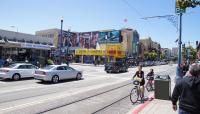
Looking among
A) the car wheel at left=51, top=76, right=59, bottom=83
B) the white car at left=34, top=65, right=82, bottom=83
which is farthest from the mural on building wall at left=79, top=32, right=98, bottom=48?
the car wheel at left=51, top=76, right=59, bottom=83

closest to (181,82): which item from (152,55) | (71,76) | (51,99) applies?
(51,99)

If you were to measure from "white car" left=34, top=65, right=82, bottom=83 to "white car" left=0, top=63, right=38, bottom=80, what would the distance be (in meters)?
1.74

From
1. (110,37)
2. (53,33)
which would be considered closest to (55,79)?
(110,37)

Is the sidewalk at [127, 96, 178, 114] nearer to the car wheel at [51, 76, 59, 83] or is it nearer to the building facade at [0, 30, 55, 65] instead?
the car wheel at [51, 76, 59, 83]

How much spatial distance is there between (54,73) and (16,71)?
10.2 feet

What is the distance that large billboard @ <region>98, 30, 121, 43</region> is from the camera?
85.4 metres

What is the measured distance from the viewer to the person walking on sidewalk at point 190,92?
505 centimetres

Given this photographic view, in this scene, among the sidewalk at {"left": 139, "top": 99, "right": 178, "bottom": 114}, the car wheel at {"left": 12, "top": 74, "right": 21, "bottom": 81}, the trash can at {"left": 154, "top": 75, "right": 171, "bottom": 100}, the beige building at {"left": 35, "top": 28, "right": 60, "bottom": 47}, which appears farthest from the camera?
the beige building at {"left": 35, "top": 28, "right": 60, "bottom": 47}

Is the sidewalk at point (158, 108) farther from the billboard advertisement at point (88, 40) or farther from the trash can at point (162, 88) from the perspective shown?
the billboard advertisement at point (88, 40)

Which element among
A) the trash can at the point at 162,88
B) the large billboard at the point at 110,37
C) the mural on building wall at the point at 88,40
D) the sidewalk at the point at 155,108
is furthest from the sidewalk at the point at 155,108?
the mural on building wall at the point at 88,40

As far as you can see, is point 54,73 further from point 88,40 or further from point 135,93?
point 88,40

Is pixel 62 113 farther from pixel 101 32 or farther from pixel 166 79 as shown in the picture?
pixel 101 32

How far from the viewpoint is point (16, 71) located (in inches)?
808

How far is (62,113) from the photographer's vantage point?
31.0 feet
